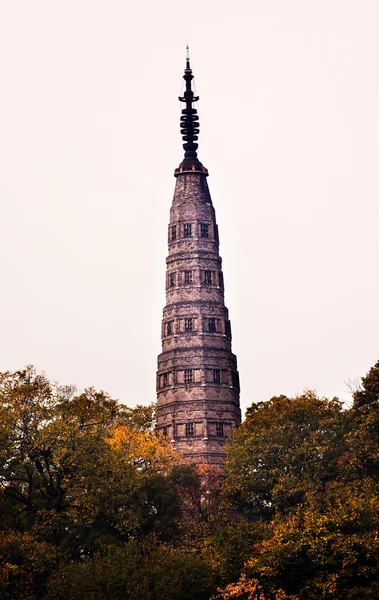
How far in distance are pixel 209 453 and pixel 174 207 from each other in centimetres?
2815

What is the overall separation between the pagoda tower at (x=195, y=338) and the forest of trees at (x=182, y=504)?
12.2 metres

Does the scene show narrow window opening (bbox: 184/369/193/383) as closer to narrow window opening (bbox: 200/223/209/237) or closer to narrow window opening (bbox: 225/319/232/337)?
narrow window opening (bbox: 225/319/232/337)

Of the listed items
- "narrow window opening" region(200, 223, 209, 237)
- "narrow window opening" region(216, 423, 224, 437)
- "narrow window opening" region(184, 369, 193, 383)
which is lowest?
"narrow window opening" region(216, 423, 224, 437)

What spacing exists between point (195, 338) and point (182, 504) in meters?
31.6

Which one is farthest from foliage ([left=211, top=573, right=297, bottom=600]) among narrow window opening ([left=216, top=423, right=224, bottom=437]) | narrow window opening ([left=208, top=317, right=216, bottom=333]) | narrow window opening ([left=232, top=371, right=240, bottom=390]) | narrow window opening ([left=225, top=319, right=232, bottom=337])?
narrow window opening ([left=225, top=319, right=232, bottom=337])

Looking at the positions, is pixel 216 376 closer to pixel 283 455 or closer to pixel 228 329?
pixel 228 329

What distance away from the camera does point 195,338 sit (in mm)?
114000

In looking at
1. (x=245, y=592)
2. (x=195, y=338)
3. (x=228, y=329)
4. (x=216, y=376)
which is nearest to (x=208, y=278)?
(x=228, y=329)

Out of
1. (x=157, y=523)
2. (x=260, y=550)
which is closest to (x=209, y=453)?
(x=157, y=523)

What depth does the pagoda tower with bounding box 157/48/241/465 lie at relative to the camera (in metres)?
111

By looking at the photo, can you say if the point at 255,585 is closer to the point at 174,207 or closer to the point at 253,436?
the point at 253,436

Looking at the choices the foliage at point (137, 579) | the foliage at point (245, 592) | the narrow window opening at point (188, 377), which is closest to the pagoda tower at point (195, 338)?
the narrow window opening at point (188, 377)

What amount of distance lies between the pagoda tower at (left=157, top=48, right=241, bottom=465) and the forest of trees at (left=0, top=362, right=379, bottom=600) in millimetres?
12189

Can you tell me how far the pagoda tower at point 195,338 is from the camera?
111 meters
